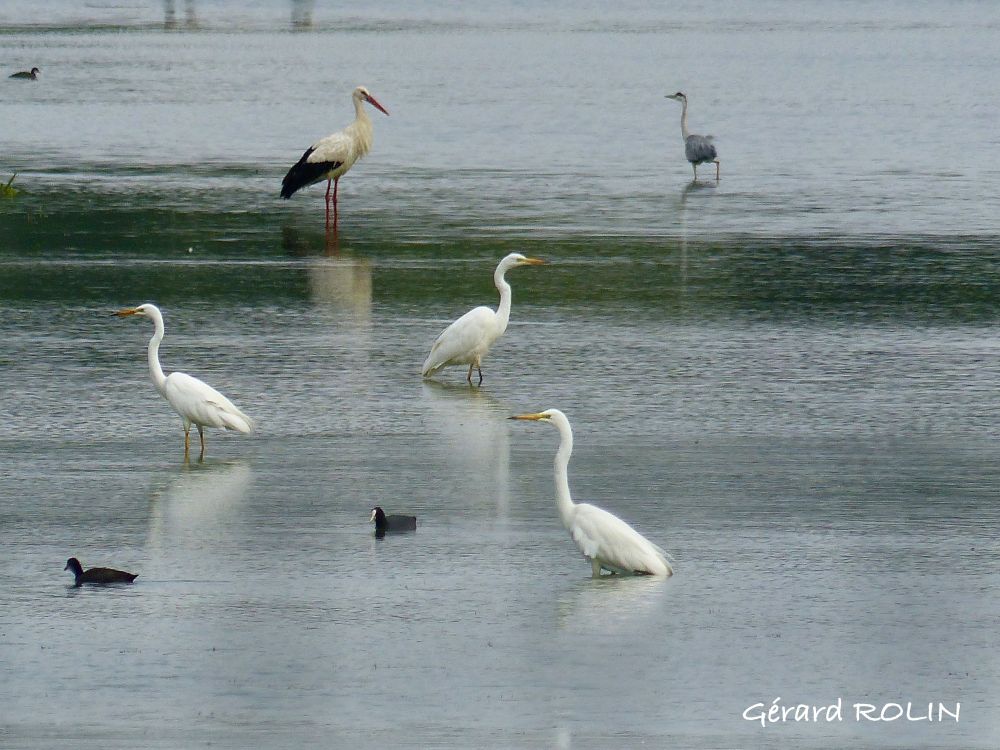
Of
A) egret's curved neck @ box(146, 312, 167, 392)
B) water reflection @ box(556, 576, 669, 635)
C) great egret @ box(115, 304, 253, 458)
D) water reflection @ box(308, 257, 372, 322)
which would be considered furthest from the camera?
water reflection @ box(308, 257, 372, 322)

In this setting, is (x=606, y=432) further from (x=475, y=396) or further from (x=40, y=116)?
(x=40, y=116)

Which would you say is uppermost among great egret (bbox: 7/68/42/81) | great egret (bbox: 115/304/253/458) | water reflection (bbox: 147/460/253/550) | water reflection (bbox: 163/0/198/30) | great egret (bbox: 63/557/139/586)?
water reflection (bbox: 163/0/198/30)


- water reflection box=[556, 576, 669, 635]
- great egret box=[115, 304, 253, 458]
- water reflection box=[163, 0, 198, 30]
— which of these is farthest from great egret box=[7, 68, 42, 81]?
water reflection box=[556, 576, 669, 635]

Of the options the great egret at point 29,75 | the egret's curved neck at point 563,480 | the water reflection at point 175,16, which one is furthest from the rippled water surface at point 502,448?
the water reflection at point 175,16

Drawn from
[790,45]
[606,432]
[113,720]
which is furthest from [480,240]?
[790,45]

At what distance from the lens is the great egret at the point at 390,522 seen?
35.8 ft

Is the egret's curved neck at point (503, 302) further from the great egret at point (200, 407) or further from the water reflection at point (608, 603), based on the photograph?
the water reflection at point (608, 603)

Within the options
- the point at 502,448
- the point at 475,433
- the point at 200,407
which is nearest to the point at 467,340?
the point at 475,433

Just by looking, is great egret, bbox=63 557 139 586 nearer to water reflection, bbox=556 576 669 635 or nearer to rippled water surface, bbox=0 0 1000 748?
rippled water surface, bbox=0 0 1000 748

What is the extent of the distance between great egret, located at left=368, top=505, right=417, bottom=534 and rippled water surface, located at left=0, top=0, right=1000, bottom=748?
0.24 feet

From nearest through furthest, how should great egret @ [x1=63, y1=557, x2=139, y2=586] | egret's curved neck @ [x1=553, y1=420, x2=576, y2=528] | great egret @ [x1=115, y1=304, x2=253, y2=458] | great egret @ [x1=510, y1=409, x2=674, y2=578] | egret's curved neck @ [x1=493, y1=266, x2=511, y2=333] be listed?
great egret @ [x1=63, y1=557, x2=139, y2=586] < great egret @ [x1=510, y1=409, x2=674, y2=578] < egret's curved neck @ [x1=553, y1=420, x2=576, y2=528] < great egret @ [x1=115, y1=304, x2=253, y2=458] < egret's curved neck @ [x1=493, y1=266, x2=511, y2=333]

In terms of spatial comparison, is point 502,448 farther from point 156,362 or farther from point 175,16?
point 175,16

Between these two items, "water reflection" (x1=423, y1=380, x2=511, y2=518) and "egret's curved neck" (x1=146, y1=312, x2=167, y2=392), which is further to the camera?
"egret's curved neck" (x1=146, y1=312, x2=167, y2=392)

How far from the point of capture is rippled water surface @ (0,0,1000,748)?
8.77 meters
